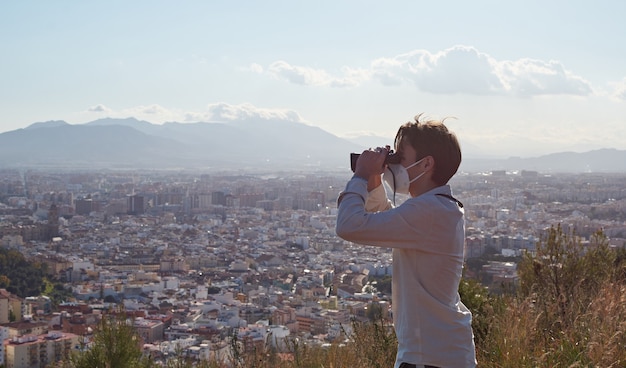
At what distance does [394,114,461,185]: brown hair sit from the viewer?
182 centimetres

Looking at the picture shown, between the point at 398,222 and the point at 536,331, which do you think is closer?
the point at 398,222

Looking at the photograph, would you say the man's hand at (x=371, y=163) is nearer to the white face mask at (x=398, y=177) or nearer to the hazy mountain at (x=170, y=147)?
the white face mask at (x=398, y=177)

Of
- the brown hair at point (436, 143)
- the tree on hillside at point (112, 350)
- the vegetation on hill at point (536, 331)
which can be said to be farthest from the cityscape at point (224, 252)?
the brown hair at point (436, 143)

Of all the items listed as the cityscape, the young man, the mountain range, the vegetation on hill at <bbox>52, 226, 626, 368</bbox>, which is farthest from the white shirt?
the mountain range

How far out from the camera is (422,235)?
5.85 ft

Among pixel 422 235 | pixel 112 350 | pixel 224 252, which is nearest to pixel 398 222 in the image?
pixel 422 235

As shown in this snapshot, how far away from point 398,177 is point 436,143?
0.43ft

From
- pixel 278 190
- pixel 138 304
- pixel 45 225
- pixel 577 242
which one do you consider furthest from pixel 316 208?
pixel 577 242

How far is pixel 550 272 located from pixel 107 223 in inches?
1711

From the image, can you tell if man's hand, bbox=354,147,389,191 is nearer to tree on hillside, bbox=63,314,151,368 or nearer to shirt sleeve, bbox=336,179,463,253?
shirt sleeve, bbox=336,179,463,253

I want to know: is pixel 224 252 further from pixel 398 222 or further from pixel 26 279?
pixel 398 222

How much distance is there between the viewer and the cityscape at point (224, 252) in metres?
12.5

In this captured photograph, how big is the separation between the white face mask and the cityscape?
6.42 feet

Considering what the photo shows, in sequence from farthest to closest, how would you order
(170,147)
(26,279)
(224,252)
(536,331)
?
(170,147) → (224,252) → (26,279) → (536,331)
